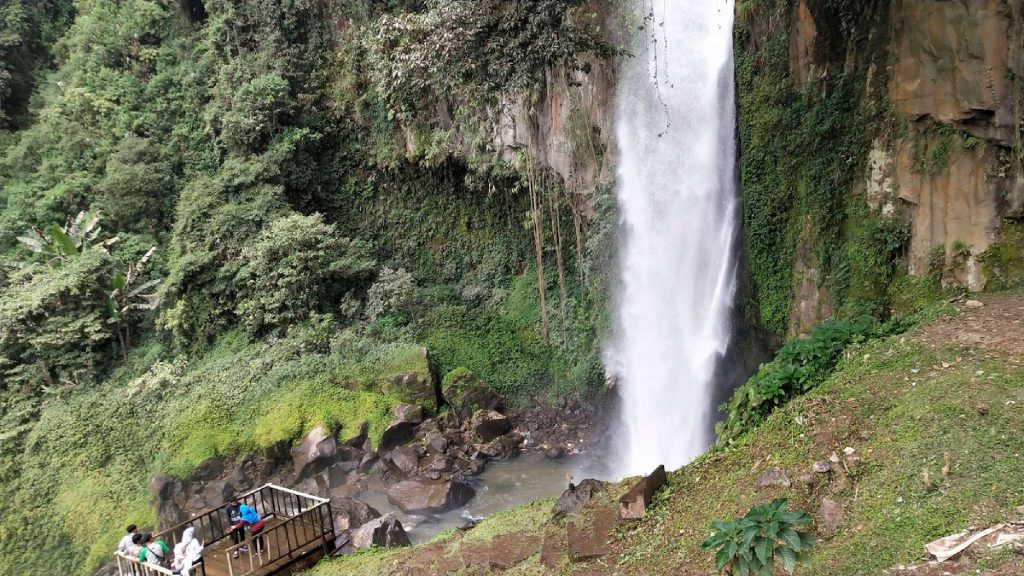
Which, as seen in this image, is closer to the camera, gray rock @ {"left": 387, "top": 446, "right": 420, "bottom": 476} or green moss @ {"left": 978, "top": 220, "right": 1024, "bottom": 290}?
green moss @ {"left": 978, "top": 220, "right": 1024, "bottom": 290}

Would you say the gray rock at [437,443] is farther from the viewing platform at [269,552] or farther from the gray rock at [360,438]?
Result: the viewing platform at [269,552]

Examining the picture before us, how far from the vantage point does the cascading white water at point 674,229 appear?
12688 millimetres

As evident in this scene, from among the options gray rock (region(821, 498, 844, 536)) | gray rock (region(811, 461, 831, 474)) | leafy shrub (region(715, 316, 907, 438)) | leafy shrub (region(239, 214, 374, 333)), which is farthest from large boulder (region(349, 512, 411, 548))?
leafy shrub (region(239, 214, 374, 333))

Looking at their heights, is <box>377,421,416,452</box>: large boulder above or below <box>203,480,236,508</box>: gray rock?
above

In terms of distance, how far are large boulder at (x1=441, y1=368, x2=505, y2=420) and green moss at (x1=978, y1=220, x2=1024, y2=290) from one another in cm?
1034

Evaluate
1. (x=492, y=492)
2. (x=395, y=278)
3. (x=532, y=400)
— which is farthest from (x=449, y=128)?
(x=492, y=492)

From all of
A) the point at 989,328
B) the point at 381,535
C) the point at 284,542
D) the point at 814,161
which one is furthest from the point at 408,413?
the point at 989,328

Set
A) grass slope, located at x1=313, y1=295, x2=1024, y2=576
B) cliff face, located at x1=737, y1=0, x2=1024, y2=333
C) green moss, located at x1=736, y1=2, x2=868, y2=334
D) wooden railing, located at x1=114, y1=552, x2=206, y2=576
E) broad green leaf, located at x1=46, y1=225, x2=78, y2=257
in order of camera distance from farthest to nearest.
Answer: broad green leaf, located at x1=46, y1=225, x2=78, y2=257
green moss, located at x1=736, y1=2, x2=868, y2=334
wooden railing, located at x1=114, y1=552, x2=206, y2=576
cliff face, located at x1=737, y1=0, x2=1024, y2=333
grass slope, located at x1=313, y1=295, x2=1024, y2=576

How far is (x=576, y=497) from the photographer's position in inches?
261

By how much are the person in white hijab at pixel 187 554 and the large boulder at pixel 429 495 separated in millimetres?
4800

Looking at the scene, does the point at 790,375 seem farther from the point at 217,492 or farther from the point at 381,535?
the point at 217,492

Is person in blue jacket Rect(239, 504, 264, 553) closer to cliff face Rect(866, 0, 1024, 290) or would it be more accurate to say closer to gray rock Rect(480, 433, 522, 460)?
gray rock Rect(480, 433, 522, 460)

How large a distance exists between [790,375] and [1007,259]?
3.32m

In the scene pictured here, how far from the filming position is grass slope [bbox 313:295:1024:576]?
12.7 feet
